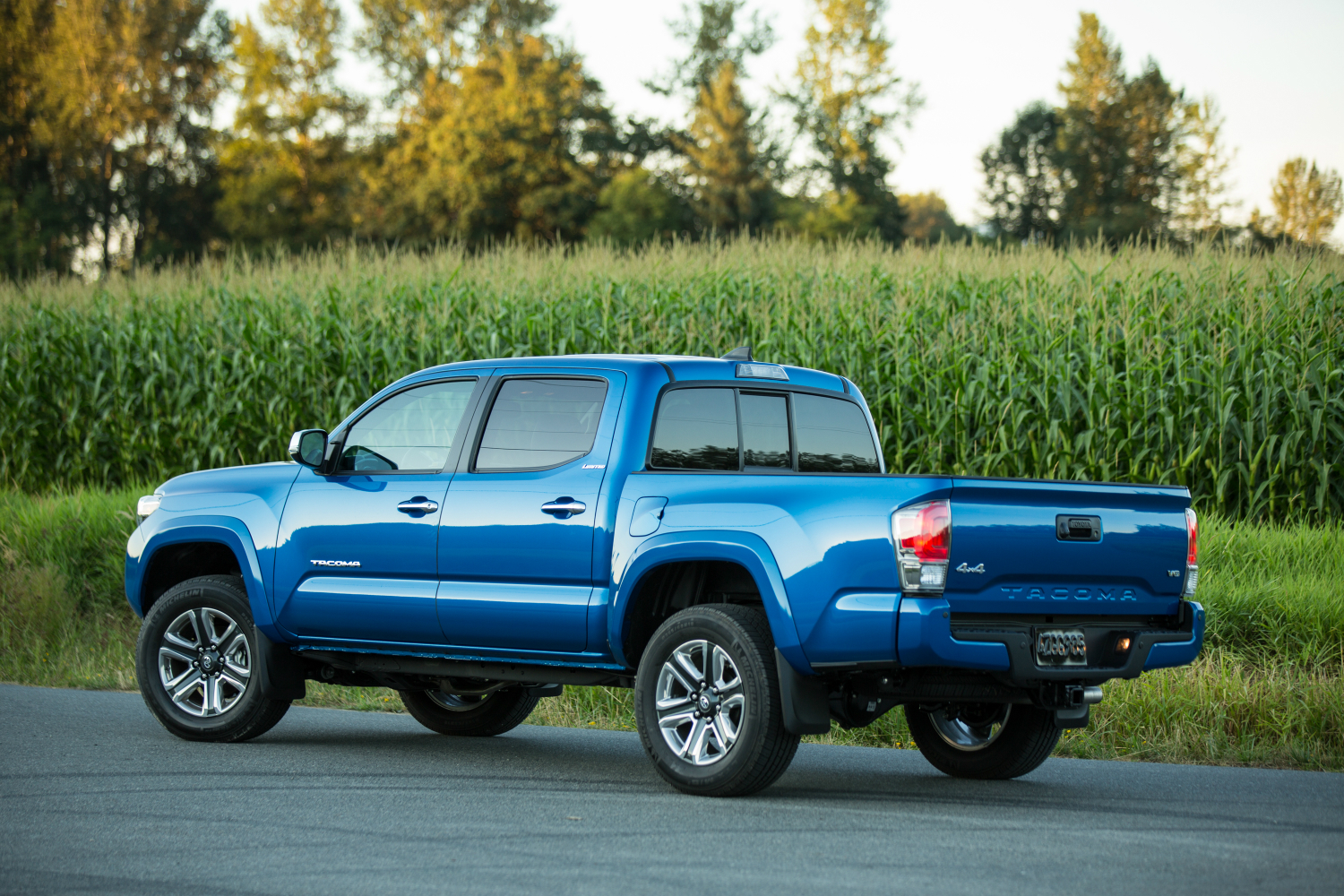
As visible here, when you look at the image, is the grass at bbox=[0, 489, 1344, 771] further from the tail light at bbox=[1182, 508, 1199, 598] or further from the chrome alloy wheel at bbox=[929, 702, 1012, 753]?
the tail light at bbox=[1182, 508, 1199, 598]

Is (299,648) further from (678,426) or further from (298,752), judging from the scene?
(678,426)

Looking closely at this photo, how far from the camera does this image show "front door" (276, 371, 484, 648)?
7391 mm

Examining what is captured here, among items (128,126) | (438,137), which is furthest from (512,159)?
(128,126)

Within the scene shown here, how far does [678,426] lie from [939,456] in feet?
21.2

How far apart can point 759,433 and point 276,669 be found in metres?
3.14

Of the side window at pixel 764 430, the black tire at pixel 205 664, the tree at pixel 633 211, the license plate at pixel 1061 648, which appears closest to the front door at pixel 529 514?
the side window at pixel 764 430

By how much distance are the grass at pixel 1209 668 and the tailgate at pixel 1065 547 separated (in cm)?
222

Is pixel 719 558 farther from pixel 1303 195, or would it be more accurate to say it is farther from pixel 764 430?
pixel 1303 195

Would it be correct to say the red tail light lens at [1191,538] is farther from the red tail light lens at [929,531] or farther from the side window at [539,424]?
the side window at [539,424]

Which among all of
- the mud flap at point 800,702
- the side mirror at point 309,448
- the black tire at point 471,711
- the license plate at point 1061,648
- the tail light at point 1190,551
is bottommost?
the black tire at point 471,711

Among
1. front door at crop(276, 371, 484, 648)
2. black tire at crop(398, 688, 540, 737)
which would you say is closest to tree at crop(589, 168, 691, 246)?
black tire at crop(398, 688, 540, 737)

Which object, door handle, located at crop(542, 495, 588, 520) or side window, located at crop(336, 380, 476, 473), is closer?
door handle, located at crop(542, 495, 588, 520)

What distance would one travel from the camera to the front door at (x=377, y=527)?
7.39 meters

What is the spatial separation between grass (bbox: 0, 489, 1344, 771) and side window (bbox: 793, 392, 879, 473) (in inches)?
81.1
